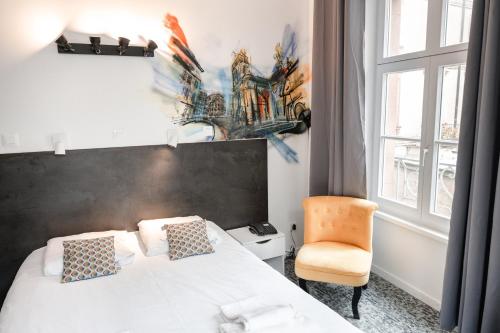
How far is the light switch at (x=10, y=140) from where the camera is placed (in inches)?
99.3

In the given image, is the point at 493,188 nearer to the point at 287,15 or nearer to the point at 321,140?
the point at 321,140

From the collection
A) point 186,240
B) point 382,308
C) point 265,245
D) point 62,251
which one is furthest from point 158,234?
point 382,308

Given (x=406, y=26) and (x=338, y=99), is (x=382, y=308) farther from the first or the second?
(x=406, y=26)

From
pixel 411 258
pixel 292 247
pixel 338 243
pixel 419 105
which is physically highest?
pixel 419 105

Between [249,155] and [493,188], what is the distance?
1923 millimetres

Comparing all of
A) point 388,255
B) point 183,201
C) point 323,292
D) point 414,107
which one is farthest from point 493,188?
point 183,201

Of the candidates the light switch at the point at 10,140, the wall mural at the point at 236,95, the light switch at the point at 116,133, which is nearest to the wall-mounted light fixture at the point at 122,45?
the wall mural at the point at 236,95

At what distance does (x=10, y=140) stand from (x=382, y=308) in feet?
9.86

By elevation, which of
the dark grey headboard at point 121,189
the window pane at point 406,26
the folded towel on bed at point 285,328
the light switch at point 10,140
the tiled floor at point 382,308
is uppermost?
the window pane at point 406,26

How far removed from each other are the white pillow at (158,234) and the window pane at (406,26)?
216 centimetres

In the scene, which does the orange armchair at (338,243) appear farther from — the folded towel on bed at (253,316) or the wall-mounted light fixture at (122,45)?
the wall-mounted light fixture at (122,45)

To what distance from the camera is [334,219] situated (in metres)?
3.09

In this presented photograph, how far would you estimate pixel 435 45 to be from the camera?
2.66 metres

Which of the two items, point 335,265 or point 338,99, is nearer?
point 335,265
